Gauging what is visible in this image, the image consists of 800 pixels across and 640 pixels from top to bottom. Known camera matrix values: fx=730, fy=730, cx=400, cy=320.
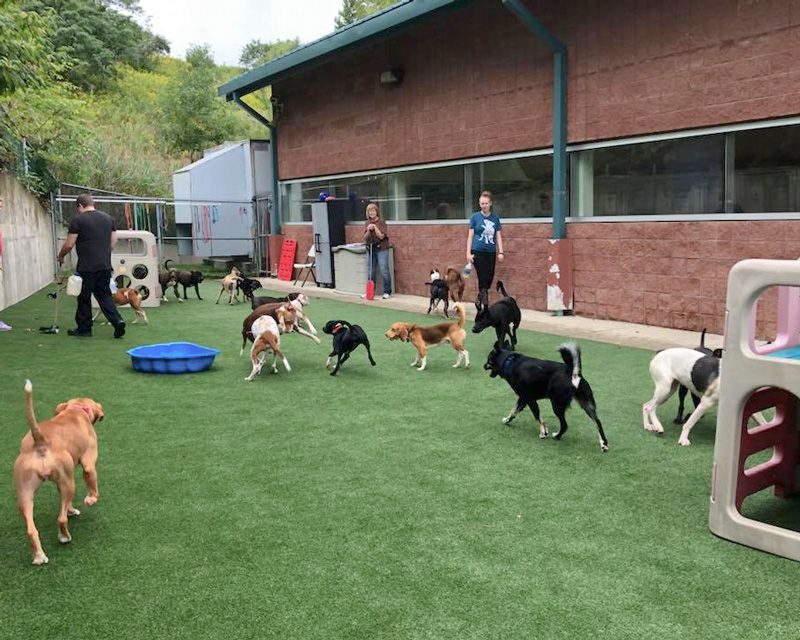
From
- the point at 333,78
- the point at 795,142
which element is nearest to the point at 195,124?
the point at 333,78

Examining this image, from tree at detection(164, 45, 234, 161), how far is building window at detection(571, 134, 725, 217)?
2830cm

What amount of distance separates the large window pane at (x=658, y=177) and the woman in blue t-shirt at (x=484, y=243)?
1432 mm

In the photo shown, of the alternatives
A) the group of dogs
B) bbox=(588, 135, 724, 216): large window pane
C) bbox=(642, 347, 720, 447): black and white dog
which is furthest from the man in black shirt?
bbox=(642, 347, 720, 447): black and white dog

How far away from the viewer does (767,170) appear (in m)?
8.38

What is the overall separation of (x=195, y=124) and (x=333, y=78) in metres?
21.2

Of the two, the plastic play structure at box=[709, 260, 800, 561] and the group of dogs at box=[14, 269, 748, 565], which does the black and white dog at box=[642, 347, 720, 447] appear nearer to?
the group of dogs at box=[14, 269, 748, 565]

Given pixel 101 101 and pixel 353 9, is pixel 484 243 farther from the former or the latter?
pixel 353 9

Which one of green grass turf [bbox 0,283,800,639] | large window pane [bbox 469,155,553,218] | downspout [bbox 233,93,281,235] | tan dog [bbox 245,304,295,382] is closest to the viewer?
green grass turf [bbox 0,283,800,639]

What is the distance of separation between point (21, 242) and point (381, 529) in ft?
42.3

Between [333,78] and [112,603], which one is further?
[333,78]

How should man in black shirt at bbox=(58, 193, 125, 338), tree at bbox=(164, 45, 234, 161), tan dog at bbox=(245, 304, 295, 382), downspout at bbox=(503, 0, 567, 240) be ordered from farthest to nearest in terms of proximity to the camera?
tree at bbox=(164, 45, 234, 161) → downspout at bbox=(503, 0, 567, 240) → man in black shirt at bbox=(58, 193, 125, 338) → tan dog at bbox=(245, 304, 295, 382)

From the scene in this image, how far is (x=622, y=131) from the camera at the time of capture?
9867 mm

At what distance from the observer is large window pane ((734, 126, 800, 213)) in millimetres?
8148

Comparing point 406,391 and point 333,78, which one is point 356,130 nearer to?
point 333,78
